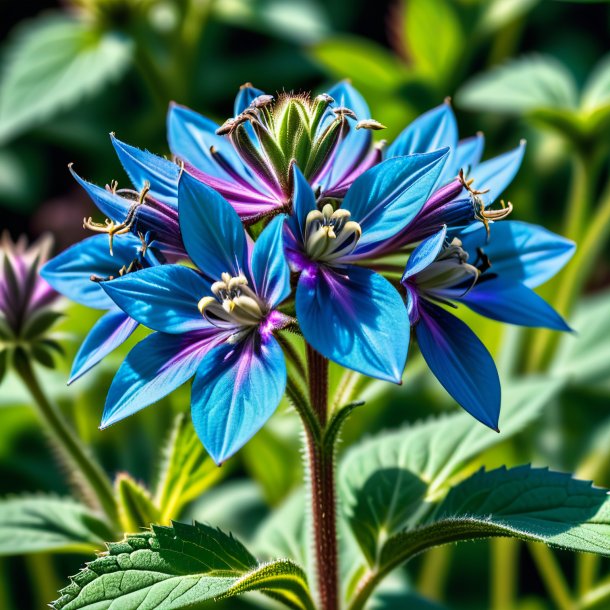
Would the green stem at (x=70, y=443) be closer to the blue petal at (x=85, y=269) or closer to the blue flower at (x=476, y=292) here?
the blue petal at (x=85, y=269)

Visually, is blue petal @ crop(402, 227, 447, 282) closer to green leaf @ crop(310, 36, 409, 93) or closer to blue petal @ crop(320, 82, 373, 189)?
blue petal @ crop(320, 82, 373, 189)

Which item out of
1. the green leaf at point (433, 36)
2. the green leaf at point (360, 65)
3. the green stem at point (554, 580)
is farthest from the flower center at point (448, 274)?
the green leaf at point (433, 36)

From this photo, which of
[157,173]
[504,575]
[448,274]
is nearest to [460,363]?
[448,274]

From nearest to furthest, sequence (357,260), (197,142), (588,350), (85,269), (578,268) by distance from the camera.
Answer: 1. (357,260)
2. (85,269)
3. (197,142)
4. (578,268)
5. (588,350)

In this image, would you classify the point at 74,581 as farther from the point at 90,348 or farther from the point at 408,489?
the point at 408,489

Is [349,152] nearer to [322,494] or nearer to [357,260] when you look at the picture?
[357,260]

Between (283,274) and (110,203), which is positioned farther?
(110,203)

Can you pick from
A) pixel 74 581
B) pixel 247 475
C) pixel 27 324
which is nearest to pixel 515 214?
pixel 247 475
